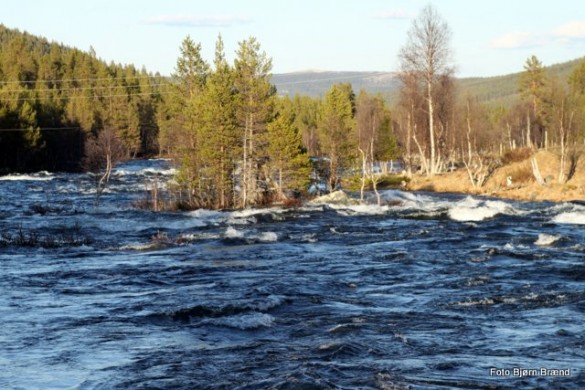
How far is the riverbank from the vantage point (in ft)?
154

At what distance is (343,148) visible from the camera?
52781mm

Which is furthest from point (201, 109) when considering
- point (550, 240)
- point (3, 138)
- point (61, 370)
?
point (3, 138)

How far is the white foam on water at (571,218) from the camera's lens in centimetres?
3334

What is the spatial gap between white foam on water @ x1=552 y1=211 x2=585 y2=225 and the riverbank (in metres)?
11.5

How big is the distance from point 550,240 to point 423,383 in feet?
58.6

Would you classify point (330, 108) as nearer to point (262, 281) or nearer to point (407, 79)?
point (407, 79)

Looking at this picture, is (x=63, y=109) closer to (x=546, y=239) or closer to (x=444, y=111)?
(x=444, y=111)

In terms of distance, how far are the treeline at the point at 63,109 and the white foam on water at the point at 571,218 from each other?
230 ft

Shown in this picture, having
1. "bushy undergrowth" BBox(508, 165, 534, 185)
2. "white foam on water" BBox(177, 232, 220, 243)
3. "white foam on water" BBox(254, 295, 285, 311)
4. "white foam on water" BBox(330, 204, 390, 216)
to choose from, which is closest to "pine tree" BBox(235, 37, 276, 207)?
"white foam on water" BBox(330, 204, 390, 216)

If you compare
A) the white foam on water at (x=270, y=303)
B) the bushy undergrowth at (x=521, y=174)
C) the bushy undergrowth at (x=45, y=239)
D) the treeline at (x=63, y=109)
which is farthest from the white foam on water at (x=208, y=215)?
the treeline at (x=63, y=109)

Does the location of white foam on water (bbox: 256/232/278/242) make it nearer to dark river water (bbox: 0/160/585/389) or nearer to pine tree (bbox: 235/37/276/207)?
dark river water (bbox: 0/160/585/389)

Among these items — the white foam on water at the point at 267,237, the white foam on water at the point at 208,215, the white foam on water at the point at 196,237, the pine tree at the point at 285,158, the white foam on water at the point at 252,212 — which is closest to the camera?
the white foam on water at the point at 267,237

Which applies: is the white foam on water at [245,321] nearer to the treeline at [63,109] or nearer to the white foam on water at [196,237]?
the white foam on water at [196,237]

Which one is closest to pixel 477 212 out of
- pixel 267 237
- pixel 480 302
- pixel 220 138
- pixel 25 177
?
pixel 267 237
